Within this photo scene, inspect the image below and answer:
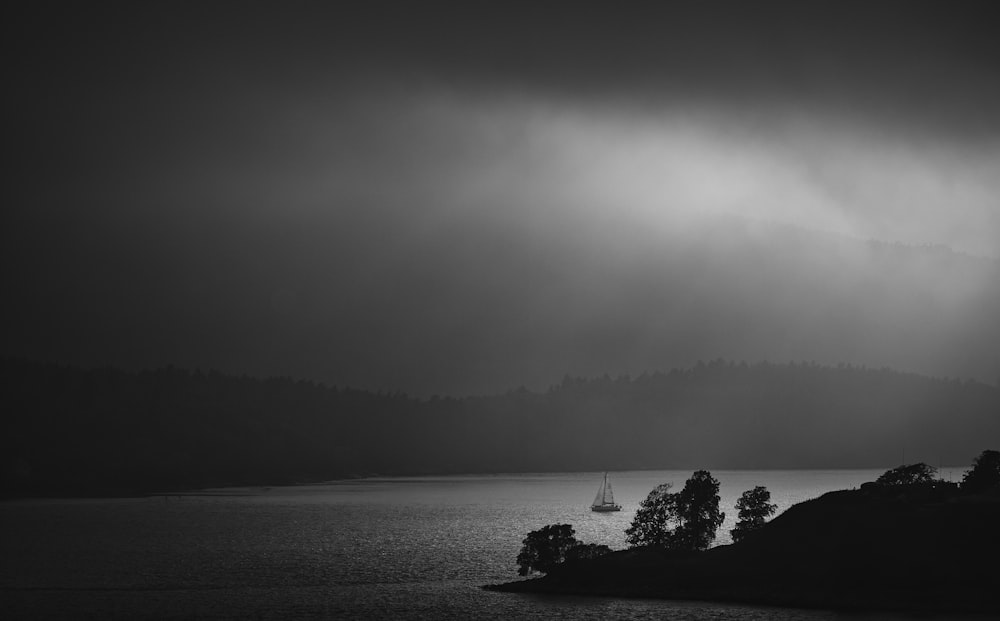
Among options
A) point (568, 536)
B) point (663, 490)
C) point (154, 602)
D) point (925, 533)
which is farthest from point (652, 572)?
point (154, 602)

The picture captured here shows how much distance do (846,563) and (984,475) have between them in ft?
126

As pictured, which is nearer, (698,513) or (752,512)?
(752,512)

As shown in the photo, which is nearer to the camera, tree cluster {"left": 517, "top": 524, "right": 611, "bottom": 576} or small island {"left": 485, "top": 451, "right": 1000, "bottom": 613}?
small island {"left": 485, "top": 451, "right": 1000, "bottom": 613}

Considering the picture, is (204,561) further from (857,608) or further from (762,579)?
(857,608)

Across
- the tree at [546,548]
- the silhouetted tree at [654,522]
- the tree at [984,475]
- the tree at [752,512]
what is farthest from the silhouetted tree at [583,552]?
the tree at [984,475]

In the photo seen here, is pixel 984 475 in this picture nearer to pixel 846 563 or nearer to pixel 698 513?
pixel 846 563

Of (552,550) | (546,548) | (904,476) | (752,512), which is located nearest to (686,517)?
(752,512)

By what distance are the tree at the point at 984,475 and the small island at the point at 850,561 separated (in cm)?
19

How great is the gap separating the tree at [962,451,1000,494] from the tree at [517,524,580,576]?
2335 inches

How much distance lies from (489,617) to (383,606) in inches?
695

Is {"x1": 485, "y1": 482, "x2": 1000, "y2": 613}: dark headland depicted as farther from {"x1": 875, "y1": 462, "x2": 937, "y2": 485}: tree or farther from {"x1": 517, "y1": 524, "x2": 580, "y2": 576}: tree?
{"x1": 875, "y1": 462, "x2": 937, "y2": 485}: tree

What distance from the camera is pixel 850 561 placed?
12950 centimetres

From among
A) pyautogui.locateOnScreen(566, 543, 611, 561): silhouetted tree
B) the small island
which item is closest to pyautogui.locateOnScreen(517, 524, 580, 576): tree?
pyautogui.locateOnScreen(566, 543, 611, 561): silhouetted tree

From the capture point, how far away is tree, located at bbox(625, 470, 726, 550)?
15750cm
